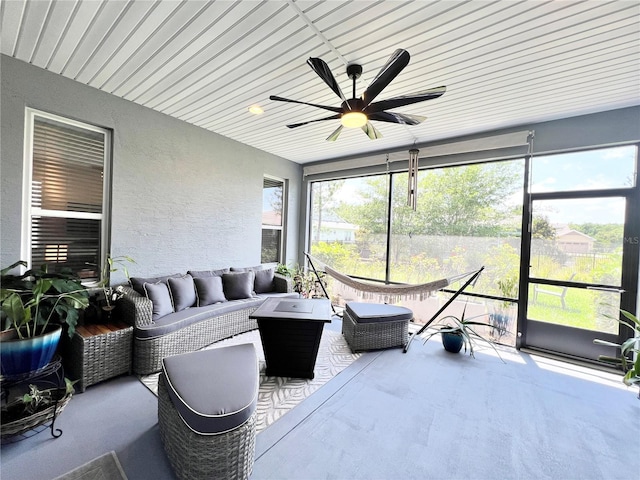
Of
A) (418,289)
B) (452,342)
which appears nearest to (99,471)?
(418,289)

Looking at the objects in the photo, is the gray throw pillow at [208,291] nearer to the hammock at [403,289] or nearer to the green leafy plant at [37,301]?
the green leafy plant at [37,301]

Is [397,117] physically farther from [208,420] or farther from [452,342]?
[452,342]

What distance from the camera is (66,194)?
255 centimetres

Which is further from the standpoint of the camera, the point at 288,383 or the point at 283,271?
the point at 283,271

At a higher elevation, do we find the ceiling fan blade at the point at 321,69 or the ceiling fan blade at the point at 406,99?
the ceiling fan blade at the point at 321,69

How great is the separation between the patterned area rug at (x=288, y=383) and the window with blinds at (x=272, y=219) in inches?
76.3

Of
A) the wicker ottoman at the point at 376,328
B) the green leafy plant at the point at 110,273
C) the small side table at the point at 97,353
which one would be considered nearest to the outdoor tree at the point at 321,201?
the wicker ottoman at the point at 376,328

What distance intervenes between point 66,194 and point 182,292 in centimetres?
145

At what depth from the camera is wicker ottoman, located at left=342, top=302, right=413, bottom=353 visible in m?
2.89

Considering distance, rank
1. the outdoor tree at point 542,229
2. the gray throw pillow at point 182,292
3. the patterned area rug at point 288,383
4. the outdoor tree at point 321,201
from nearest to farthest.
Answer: the patterned area rug at point 288,383 < the gray throw pillow at point 182,292 < the outdoor tree at point 542,229 < the outdoor tree at point 321,201

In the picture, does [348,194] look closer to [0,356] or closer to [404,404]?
[404,404]

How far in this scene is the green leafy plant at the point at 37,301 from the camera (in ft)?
5.39

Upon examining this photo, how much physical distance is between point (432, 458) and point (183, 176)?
3701mm

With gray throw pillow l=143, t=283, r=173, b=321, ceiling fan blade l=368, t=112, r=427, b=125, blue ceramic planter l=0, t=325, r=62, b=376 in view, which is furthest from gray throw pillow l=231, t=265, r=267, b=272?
ceiling fan blade l=368, t=112, r=427, b=125
